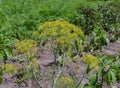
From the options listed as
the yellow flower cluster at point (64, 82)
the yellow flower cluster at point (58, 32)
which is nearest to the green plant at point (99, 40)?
the yellow flower cluster at point (64, 82)

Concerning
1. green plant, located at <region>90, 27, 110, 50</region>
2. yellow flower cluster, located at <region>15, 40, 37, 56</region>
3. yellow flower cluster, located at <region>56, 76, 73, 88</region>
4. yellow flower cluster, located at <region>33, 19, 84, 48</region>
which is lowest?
green plant, located at <region>90, 27, 110, 50</region>

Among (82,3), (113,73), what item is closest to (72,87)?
(113,73)

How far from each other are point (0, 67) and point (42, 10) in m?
4.45

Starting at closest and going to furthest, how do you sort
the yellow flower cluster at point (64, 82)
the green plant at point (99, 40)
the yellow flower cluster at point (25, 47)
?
the yellow flower cluster at point (25, 47), the yellow flower cluster at point (64, 82), the green plant at point (99, 40)

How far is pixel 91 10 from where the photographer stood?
27.5 ft

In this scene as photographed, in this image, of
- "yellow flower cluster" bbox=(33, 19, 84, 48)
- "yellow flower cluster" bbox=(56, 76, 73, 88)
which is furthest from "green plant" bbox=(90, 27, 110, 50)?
"yellow flower cluster" bbox=(33, 19, 84, 48)

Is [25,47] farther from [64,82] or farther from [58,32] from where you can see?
[64,82]

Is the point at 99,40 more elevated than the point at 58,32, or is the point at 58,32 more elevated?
the point at 58,32

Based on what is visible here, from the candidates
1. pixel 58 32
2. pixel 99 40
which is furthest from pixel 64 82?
pixel 99 40

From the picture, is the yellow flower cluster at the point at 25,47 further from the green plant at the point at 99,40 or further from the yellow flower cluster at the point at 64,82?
the green plant at the point at 99,40

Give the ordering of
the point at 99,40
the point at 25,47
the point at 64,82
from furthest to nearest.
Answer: the point at 99,40 < the point at 64,82 < the point at 25,47

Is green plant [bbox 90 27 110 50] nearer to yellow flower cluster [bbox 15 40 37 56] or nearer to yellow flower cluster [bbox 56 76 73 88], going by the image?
yellow flower cluster [bbox 56 76 73 88]

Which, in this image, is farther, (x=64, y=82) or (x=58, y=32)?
(x=64, y=82)

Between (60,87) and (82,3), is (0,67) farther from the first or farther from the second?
(82,3)
